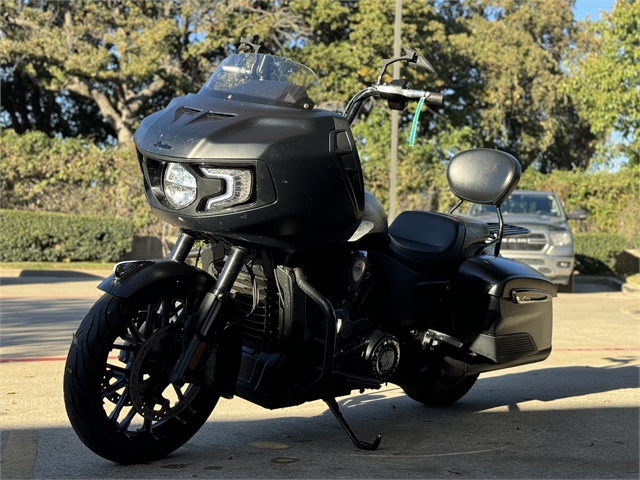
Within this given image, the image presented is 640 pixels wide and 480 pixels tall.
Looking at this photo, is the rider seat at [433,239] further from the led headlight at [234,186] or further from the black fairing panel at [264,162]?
the led headlight at [234,186]

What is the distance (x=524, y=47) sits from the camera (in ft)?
119

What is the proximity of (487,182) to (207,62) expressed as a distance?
23.1 m

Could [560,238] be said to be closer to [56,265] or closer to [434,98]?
[56,265]

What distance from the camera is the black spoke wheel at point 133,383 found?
407cm

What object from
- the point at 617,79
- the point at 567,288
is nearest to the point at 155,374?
the point at 567,288

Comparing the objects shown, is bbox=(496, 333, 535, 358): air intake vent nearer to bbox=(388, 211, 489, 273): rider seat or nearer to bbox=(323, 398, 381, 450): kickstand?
bbox=(388, 211, 489, 273): rider seat

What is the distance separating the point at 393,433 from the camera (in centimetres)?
526

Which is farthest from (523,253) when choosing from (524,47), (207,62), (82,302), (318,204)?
(524,47)

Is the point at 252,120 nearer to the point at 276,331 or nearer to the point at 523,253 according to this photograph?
the point at 276,331

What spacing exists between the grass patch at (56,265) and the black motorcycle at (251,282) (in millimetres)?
15217

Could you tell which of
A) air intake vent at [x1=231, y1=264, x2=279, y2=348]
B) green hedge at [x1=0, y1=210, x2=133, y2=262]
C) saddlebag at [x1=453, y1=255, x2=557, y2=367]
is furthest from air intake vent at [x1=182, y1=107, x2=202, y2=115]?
green hedge at [x1=0, y1=210, x2=133, y2=262]

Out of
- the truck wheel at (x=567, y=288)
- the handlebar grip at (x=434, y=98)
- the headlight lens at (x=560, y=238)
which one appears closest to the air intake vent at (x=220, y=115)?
the handlebar grip at (x=434, y=98)

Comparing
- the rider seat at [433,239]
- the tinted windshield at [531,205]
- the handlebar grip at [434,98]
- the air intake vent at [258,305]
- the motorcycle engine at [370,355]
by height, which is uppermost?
the handlebar grip at [434,98]

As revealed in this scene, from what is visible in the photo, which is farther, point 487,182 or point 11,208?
point 11,208
